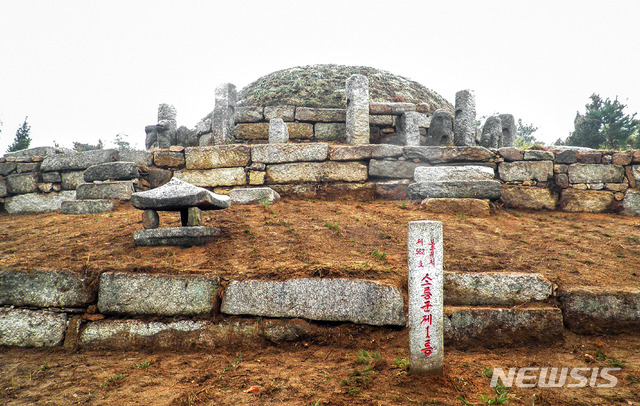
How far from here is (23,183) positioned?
7957 millimetres

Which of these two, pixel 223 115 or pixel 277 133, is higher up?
pixel 223 115

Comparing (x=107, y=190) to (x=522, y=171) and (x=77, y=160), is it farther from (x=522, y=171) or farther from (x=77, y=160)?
(x=522, y=171)

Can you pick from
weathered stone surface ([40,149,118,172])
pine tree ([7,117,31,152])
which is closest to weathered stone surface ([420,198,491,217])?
weathered stone surface ([40,149,118,172])

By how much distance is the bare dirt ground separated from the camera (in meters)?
2.86

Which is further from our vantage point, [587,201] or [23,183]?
[23,183]

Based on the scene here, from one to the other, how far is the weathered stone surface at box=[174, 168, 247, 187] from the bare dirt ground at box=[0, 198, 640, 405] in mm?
1503

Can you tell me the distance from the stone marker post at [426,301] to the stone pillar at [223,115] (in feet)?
22.1

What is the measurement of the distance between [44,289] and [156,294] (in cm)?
132

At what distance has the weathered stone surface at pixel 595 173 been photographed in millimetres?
7199

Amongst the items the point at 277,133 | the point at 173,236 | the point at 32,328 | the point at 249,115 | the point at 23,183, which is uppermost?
the point at 249,115

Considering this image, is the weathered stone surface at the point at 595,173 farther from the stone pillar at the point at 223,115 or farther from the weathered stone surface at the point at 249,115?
the stone pillar at the point at 223,115

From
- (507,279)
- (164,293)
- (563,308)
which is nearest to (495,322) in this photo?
(507,279)

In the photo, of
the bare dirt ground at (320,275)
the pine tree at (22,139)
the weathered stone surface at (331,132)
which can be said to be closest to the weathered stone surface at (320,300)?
the bare dirt ground at (320,275)

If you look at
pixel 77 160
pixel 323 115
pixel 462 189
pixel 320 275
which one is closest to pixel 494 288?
pixel 320 275
